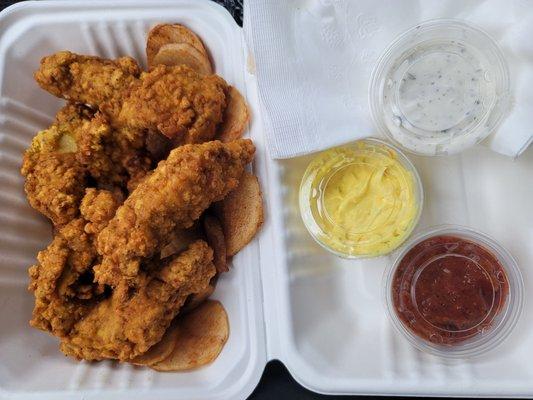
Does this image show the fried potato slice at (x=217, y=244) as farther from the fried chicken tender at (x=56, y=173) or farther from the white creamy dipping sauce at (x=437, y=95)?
the white creamy dipping sauce at (x=437, y=95)

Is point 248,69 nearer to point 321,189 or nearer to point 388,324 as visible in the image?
point 321,189

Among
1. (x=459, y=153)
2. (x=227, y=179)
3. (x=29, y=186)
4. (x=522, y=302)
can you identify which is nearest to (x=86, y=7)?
(x=29, y=186)

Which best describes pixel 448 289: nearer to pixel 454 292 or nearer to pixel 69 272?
pixel 454 292

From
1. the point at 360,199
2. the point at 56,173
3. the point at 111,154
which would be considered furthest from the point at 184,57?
the point at 360,199

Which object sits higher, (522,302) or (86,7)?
(86,7)

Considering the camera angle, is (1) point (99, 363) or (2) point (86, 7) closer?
(1) point (99, 363)

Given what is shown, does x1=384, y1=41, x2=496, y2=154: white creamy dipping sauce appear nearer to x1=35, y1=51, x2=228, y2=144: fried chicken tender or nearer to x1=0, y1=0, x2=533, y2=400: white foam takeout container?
x1=0, y1=0, x2=533, y2=400: white foam takeout container

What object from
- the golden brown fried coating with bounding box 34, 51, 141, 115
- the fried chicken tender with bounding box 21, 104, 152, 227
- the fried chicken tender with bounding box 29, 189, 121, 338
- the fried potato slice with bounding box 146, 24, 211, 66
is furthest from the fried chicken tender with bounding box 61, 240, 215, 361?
the fried potato slice with bounding box 146, 24, 211, 66

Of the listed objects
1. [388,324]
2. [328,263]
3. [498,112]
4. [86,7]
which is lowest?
[388,324]

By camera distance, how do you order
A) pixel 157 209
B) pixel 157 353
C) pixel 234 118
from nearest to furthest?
pixel 157 209
pixel 157 353
pixel 234 118
